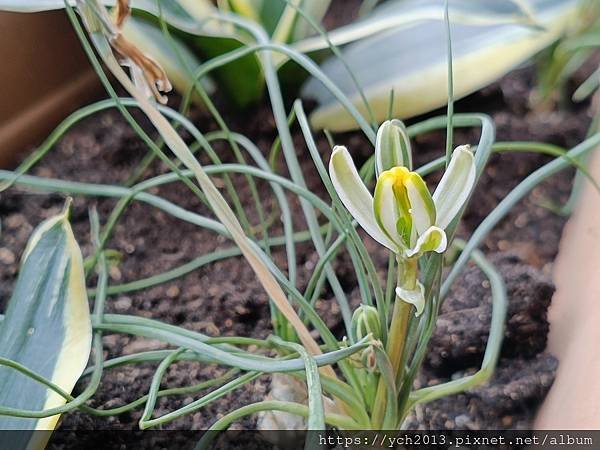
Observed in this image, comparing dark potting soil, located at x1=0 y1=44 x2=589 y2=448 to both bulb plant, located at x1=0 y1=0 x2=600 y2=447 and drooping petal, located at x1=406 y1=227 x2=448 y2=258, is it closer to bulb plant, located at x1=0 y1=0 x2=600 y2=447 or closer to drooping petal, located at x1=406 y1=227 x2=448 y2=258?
bulb plant, located at x1=0 y1=0 x2=600 y2=447

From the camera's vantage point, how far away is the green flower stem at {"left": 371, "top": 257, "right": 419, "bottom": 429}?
260 millimetres

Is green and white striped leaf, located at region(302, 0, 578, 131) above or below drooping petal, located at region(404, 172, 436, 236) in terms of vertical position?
above

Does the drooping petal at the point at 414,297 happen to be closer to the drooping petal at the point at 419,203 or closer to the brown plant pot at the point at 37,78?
the drooping petal at the point at 419,203

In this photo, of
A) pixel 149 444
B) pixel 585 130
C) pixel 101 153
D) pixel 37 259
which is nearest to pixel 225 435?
pixel 149 444

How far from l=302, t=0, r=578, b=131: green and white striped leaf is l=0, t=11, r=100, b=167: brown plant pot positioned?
0.88 feet

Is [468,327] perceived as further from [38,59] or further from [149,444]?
[38,59]

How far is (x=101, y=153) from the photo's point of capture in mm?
615

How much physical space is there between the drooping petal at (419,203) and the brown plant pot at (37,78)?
0.47 metres

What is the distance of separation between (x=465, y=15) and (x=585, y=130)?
0.20 meters

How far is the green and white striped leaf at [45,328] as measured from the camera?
31 centimetres

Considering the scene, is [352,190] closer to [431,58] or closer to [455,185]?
[455,185]

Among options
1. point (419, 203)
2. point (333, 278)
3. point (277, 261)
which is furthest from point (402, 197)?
point (277, 261)

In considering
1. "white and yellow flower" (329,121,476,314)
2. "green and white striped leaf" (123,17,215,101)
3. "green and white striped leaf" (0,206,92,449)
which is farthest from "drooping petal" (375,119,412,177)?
"green and white striped leaf" (123,17,215,101)

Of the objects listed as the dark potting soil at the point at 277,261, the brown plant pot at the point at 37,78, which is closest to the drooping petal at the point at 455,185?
the dark potting soil at the point at 277,261
